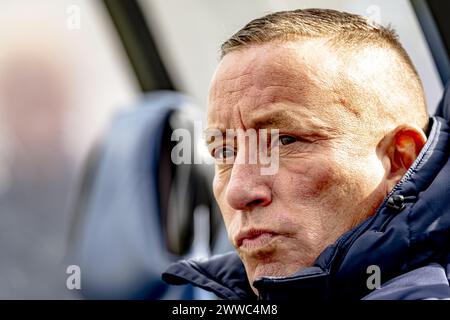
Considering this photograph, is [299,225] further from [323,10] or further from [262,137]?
[323,10]

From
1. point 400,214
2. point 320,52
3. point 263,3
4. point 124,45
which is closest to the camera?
point 400,214

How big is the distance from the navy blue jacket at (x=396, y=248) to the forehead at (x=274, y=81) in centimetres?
19

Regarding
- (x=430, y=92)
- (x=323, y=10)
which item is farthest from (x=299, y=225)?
(x=430, y=92)

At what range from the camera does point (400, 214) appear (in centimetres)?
132

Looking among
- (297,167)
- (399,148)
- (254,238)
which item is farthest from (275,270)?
(399,148)

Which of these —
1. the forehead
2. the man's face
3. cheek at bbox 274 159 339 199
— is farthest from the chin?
the forehead

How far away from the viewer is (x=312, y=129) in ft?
4.65

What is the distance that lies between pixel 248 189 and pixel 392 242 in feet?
0.74

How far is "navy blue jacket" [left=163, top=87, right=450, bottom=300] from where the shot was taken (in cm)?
129

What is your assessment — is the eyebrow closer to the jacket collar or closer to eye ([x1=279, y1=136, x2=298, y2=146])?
eye ([x1=279, y1=136, x2=298, y2=146])

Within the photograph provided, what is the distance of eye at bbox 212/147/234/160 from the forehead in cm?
4

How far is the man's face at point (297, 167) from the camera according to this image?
1.37m
